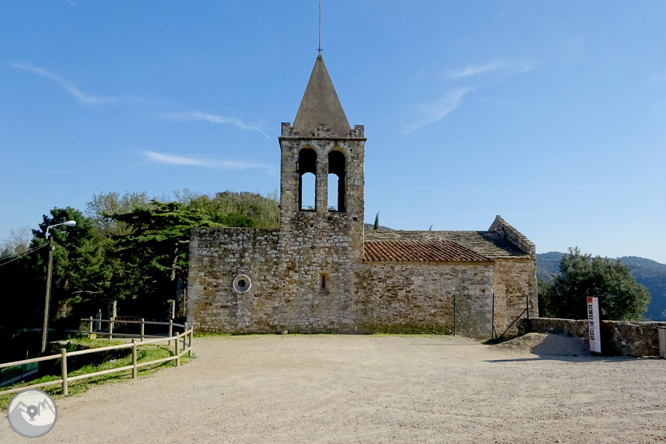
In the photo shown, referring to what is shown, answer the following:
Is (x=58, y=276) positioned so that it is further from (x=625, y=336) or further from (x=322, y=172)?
(x=625, y=336)

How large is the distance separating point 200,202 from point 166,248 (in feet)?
48.2

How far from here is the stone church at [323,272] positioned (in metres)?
17.5

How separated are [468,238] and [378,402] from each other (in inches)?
724

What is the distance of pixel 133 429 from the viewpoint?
21.6ft

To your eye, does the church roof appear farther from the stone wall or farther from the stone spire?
the stone spire

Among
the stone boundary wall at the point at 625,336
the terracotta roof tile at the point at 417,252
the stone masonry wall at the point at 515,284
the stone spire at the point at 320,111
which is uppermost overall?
the stone spire at the point at 320,111

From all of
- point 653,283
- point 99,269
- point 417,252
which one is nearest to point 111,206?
point 99,269

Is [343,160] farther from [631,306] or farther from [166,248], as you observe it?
[631,306]

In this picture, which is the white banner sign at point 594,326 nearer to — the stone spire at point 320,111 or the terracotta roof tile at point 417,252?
the terracotta roof tile at point 417,252

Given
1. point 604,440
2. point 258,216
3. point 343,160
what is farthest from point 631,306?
point 258,216

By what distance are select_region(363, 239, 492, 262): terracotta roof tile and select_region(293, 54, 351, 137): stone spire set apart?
17.6 ft

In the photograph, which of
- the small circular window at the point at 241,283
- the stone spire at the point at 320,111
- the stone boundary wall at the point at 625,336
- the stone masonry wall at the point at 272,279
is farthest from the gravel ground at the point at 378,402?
the stone spire at the point at 320,111

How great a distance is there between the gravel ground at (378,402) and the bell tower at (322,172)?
6.78 m

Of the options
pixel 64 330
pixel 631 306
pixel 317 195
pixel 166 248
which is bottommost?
pixel 64 330
